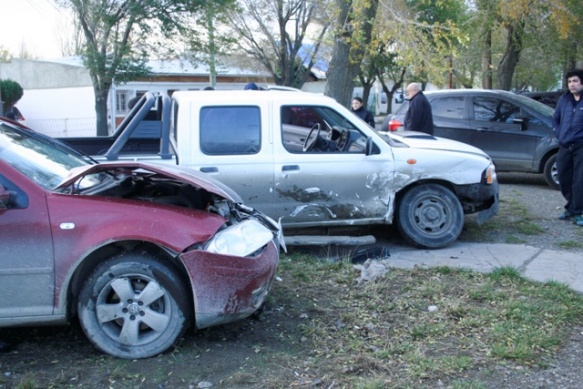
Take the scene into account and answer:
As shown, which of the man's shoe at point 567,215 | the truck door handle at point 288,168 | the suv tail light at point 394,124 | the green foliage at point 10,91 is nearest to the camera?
the truck door handle at point 288,168

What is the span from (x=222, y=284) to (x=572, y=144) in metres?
5.81

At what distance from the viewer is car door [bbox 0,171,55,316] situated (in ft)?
14.1

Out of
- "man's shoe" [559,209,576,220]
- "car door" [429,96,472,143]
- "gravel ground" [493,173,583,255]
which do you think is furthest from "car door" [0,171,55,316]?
"car door" [429,96,472,143]

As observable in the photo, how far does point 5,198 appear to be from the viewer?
4250 mm

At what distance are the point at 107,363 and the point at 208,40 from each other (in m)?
17.2

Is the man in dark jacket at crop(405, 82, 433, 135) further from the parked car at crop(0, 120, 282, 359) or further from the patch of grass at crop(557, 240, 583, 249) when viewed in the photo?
the parked car at crop(0, 120, 282, 359)

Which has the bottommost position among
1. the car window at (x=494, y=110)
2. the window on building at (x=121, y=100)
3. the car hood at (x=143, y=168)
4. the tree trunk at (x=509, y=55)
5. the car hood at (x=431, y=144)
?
the car hood at (x=143, y=168)

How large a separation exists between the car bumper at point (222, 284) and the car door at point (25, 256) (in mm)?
891

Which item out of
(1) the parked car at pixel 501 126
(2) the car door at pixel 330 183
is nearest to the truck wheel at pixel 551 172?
(1) the parked car at pixel 501 126

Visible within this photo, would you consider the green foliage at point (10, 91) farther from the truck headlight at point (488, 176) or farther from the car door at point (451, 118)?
the truck headlight at point (488, 176)

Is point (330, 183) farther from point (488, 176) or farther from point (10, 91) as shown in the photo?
point (10, 91)

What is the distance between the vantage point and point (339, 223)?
23.8 feet

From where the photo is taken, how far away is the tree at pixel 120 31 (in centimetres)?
1700

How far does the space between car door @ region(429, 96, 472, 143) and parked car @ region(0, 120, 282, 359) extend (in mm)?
8365
